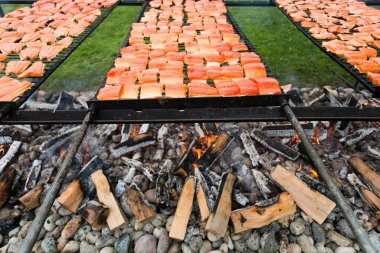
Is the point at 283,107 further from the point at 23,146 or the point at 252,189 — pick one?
the point at 23,146

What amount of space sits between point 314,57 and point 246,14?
3.01 metres

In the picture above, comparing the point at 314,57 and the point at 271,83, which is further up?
the point at 271,83

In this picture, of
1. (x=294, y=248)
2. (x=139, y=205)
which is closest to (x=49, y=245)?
(x=139, y=205)

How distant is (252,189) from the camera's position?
9.86 ft

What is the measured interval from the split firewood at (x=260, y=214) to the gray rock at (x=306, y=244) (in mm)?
251

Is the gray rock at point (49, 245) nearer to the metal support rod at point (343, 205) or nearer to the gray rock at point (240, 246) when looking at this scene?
the gray rock at point (240, 246)

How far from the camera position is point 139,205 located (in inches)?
109

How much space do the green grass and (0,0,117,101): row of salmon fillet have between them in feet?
11.4

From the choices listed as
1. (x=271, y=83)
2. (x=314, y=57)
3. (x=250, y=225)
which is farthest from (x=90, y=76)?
(x=314, y=57)

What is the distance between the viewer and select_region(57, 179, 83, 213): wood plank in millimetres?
2818

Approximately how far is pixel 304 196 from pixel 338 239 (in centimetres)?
48

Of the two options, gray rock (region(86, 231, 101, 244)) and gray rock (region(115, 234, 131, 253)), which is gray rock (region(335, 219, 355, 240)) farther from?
gray rock (region(86, 231, 101, 244))

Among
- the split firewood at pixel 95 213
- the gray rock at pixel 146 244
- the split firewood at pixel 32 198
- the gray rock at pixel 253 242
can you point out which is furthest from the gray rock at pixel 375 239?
the split firewood at pixel 32 198

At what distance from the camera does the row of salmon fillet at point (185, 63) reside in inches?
107
